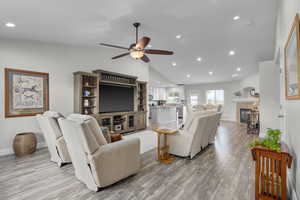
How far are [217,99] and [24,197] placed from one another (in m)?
10.3

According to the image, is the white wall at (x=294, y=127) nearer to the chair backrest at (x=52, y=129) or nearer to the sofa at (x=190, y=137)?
the sofa at (x=190, y=137)

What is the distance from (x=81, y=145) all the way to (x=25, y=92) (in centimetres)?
303

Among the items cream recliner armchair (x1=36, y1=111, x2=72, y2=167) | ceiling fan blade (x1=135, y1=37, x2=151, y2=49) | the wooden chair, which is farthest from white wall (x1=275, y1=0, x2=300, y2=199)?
cream recliner armchair (x1=36, y1=111, x2=72, y2=167)

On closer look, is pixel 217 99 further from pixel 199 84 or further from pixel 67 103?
pixel 67 103

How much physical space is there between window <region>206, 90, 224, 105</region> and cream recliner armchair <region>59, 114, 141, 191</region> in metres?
9.07

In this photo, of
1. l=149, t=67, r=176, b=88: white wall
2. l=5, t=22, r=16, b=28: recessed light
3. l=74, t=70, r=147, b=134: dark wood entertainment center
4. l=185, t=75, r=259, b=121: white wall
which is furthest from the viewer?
l=149, t=67, r=176, b=88: white wall

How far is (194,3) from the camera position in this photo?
111 inches

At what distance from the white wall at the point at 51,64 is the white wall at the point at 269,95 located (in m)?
5.52

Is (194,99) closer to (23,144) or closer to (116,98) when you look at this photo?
(116,98)

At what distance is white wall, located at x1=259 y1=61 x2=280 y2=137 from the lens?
Result: 190 inches

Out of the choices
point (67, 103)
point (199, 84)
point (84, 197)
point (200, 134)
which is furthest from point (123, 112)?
point (199, 84)

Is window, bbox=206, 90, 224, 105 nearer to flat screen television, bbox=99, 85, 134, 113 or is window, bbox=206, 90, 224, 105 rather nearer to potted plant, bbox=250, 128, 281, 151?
flat screen television, bbox=99, 85, 134, 113

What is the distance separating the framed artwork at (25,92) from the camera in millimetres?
3572

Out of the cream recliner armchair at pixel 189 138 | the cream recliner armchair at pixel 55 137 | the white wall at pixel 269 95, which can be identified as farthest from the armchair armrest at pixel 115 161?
the white wall at pixel 269 95
